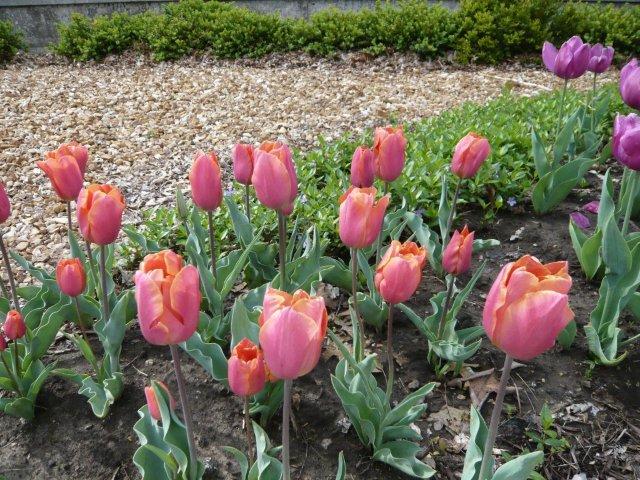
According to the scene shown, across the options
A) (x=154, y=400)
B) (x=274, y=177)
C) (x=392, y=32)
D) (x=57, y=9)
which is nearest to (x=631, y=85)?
(x=274, y=177)

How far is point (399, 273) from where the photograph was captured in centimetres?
132

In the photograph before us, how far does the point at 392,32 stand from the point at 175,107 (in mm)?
2884

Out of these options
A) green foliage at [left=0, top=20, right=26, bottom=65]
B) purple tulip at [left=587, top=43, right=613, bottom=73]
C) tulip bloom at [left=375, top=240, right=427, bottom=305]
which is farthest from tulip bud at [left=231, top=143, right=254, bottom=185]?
green foliage at [left=0, top=20, right=26, bottom=65]

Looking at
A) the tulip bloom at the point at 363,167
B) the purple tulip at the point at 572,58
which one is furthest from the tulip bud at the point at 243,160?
the purple tulip at the point at 572,58

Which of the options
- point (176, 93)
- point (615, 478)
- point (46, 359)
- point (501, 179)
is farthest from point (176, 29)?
point (615, 478)

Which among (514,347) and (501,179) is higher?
(514,347)

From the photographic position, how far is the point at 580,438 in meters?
1.71

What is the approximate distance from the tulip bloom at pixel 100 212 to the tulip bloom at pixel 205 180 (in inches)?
9.0

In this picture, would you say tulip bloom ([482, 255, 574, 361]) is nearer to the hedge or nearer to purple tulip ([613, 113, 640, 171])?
purple tulip ([613, 113, 640, 171])

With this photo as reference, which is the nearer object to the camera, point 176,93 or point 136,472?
point 136,472

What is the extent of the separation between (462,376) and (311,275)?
0.59 meters

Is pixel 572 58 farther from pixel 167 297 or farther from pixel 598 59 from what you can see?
pixel 167 297

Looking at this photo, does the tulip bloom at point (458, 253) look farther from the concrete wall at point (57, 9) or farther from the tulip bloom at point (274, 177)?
the concrete wall at point (57, 9)

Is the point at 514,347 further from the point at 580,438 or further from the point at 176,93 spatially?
the point at 176,93
